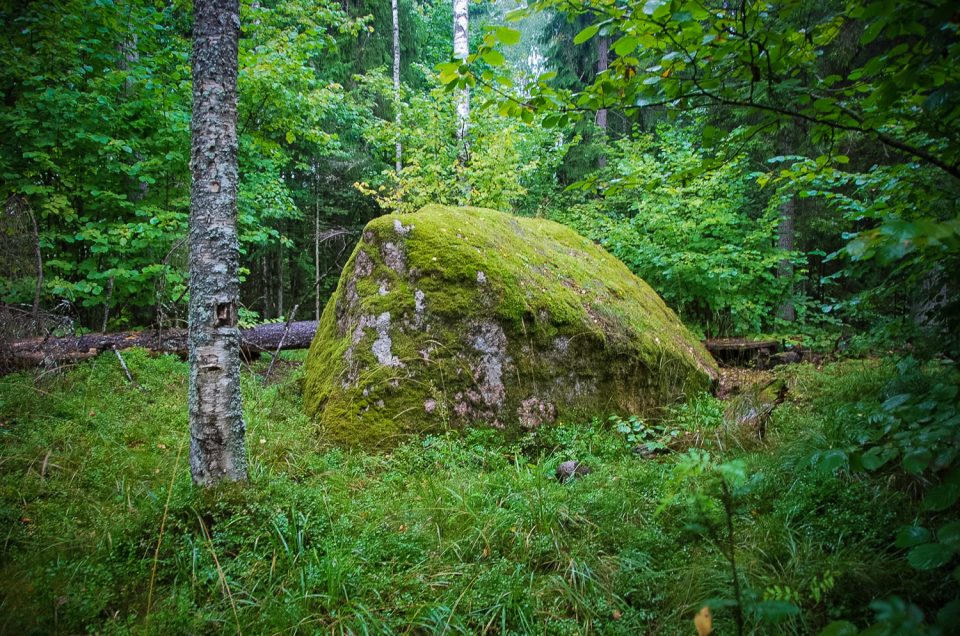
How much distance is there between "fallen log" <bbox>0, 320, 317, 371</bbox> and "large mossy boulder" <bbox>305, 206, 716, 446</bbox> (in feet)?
7.04

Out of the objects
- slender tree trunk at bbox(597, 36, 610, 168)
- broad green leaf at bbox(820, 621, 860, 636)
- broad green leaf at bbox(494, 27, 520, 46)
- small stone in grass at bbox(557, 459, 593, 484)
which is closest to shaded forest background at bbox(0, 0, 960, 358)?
broad green leaf at bbox(494, 27, 520, 46)

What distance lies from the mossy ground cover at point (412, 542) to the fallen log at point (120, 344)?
7.75 feet

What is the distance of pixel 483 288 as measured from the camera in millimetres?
4500

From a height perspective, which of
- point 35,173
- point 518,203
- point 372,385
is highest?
point 518,203

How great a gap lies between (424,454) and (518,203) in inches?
452

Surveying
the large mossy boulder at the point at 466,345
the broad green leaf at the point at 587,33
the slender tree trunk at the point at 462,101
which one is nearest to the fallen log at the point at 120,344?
the large mossy boulder at the point at 466,345

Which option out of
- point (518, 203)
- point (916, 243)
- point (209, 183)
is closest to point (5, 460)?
point (209, 183)

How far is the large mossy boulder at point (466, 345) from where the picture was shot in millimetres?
4059

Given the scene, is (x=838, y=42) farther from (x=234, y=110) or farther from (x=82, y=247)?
(x=82, y=247)

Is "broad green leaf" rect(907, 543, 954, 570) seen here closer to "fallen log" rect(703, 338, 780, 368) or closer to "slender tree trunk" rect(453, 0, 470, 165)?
"fallen log" rect(703, 338, 780, 368)

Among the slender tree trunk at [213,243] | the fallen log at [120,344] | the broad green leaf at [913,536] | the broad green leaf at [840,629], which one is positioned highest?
the slender tree trunk at [213,243]

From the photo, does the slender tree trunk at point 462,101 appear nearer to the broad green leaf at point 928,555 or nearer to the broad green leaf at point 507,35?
the broad green leaf at point 507,35

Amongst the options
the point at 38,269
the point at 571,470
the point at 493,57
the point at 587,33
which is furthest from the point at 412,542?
the point at 38,269

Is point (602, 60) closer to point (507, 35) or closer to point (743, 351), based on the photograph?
point (743, 351)
